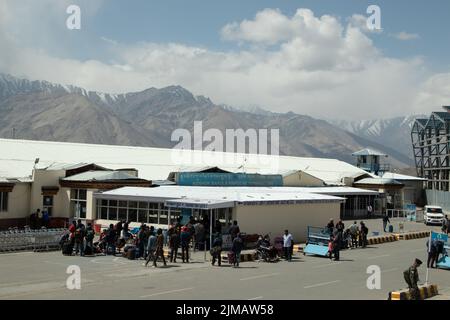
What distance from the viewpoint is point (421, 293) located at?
18219mm

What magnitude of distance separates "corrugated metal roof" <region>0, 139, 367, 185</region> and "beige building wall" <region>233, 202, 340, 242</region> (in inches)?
605

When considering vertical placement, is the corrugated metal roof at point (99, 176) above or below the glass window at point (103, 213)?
above

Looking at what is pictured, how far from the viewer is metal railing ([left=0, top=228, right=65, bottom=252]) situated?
27266 mm

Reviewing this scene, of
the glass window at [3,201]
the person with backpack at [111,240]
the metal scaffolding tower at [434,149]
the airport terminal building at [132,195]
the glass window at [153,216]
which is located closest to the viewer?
the person with backpack at [111,240]

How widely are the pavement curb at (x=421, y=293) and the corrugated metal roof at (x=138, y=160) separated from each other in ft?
86.0

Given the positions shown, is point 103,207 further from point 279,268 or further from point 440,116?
point 440,116

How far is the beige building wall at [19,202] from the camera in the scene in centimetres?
3403

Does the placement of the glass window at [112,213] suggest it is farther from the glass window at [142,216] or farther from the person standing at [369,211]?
the person standing at [369,211]

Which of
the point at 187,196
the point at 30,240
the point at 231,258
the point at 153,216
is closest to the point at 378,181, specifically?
the point at 187,196

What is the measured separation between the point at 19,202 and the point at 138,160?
19166 millimetres

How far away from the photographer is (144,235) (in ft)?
84.1

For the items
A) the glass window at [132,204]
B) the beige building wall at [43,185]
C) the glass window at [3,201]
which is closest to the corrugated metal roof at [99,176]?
the beige building wall at [43,185]

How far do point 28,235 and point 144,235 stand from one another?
6.17m
